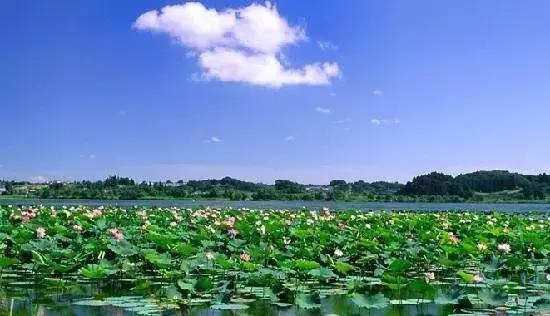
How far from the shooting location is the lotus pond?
612 cm

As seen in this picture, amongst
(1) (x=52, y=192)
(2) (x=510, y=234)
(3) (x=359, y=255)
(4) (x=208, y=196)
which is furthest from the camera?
(4) (x=208, y=196)

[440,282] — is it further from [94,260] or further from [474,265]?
[94,260]

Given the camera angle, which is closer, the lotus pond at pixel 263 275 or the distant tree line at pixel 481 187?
the lotus pond at pixel 263 275

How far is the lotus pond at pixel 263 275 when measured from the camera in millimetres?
6125

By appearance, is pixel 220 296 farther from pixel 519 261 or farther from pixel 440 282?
pixel 519 261

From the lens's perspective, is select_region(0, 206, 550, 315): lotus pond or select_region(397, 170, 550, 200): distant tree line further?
select_region(397, 170, 550, 200): distant tree line

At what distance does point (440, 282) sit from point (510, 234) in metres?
4.24

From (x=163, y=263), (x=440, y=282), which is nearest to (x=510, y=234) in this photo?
(x=440, y=282)

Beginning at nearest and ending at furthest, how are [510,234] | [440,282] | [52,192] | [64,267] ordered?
[64,267]
[440,282]
[510,234]
[52,192]

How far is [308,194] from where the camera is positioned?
97438mm

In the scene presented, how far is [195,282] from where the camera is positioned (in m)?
6.37

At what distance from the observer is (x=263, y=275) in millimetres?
6812

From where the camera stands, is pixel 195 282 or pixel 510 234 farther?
pixel 510 234

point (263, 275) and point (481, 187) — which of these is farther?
point (481, 187)
